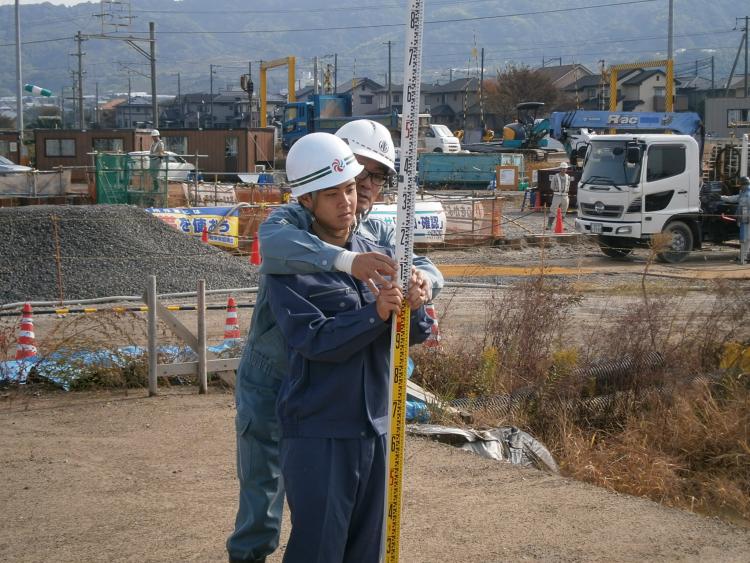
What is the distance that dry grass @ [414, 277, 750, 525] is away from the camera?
7.94 metres

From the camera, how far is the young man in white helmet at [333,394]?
11.1 feet

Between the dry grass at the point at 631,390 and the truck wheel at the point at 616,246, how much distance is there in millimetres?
11442

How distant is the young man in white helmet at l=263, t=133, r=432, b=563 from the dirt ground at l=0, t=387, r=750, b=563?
1681 mm

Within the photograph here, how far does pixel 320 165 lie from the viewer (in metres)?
3.60

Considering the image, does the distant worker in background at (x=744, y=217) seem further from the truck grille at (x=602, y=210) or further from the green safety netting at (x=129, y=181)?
the green safety netting at (x=129, y=181)

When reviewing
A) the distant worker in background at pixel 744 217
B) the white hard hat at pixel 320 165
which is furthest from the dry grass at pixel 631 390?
the distant worker in background at pixel 744 217

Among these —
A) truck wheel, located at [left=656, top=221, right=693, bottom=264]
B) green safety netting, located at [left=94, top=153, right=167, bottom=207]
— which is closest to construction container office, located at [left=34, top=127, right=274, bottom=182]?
green safety netting, located at [left=94, top=153, right=167, bottom=207]

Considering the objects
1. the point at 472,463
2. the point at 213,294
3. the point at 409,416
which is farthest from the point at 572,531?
the point at 213,294

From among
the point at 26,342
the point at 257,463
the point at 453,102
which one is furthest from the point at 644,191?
the point at 453,102

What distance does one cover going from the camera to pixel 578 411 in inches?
360

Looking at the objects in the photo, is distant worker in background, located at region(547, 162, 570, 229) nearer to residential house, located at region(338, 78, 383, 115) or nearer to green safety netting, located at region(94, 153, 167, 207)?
green safety netting, located at region(94, 153, 167, 207)

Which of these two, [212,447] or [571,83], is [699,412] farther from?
[571,83]

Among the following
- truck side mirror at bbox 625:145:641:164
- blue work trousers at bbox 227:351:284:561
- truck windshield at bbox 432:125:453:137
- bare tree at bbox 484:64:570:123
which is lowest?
blue work trousers at bbox 227:351:284:561

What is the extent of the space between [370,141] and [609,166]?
18176 mm
